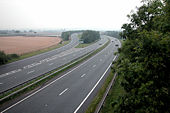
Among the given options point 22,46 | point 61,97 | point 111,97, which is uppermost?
point 111,97

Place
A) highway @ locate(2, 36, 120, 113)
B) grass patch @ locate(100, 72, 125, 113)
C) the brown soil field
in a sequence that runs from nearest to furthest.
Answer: grass patch @ locate(100, 72, 125, 113) < highway @ locate(2, 36, 120, 113) < the brown soil field

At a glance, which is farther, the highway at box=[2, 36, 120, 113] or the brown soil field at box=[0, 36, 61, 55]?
the brown soil field at box=[0, 36, 61, 55]

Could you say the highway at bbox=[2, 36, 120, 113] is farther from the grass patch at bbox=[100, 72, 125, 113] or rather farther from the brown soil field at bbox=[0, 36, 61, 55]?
the brown soil field at bbox=[0, 36, 61, 55]

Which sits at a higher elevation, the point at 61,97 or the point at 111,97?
the point at 111,97

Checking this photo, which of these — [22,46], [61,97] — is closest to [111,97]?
[61,97]

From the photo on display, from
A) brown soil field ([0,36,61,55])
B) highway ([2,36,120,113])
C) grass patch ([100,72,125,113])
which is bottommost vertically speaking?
brown soil field ([0,36,61,55])

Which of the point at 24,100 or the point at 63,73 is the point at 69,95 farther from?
the point at 63,73

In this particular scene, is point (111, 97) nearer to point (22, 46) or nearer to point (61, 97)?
point (61, 97)

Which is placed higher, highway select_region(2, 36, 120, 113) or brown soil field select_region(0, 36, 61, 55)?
highway select_region(2, 36, 120, 113)

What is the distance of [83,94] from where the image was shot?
50.1ft

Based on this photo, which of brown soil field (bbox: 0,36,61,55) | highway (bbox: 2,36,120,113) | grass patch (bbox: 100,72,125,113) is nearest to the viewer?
grass patch (bbox: 100,72,125,113)

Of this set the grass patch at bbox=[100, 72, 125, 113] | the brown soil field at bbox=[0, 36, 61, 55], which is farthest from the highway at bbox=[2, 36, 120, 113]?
the brown soil field at bbox=[0, 36, 61, 55]

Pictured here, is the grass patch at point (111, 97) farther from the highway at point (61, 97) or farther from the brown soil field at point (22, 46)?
the brown soil field at point (22, 46)

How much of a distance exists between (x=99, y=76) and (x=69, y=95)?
27.4 ft
